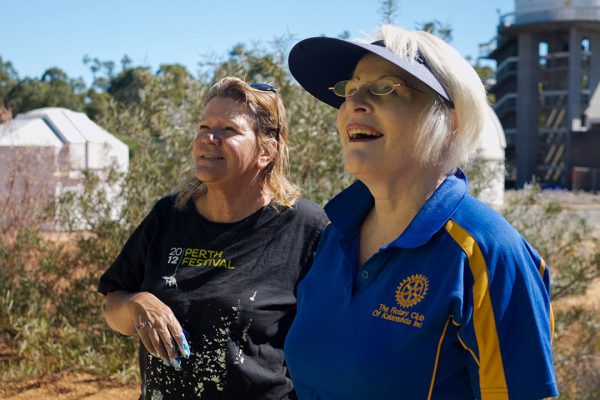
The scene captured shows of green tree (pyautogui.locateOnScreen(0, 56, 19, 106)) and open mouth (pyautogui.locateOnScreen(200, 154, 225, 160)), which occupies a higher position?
green tree (pyautogui.locateOnScreen(0, 56, 19, 106))

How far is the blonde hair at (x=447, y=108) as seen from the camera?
187cm

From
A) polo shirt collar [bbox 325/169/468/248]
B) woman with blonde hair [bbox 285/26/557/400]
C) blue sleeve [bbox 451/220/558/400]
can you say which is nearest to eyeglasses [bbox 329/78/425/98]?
woman with blonde hair [bbox 285/26/557/400]

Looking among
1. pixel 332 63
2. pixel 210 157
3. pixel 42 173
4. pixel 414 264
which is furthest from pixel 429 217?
pixel 42 173

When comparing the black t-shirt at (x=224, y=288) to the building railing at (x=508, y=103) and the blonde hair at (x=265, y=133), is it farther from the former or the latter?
the building railing at (x=508, y=103)

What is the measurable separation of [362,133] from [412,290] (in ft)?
1.47

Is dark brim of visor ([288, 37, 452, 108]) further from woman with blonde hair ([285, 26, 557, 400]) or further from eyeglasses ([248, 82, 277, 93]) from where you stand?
eyeglasses ([248, 82, 277, 93])

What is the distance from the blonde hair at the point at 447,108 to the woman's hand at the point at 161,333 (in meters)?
1.12

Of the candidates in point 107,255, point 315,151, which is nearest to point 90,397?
point 107,255

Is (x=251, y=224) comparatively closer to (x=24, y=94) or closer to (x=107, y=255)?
(x=107, y=255)

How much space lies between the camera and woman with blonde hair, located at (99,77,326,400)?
103 inches

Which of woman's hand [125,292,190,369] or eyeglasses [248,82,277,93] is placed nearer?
woman's hand [125,292,190,369]

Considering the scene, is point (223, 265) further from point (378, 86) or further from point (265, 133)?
point (378, 86)

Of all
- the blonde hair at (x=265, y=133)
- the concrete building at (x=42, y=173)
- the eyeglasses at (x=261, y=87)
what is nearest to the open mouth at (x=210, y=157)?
the blonde hair at (x=265, y=133)

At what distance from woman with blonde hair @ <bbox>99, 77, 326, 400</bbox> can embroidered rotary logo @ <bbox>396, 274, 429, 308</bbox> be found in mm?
977
